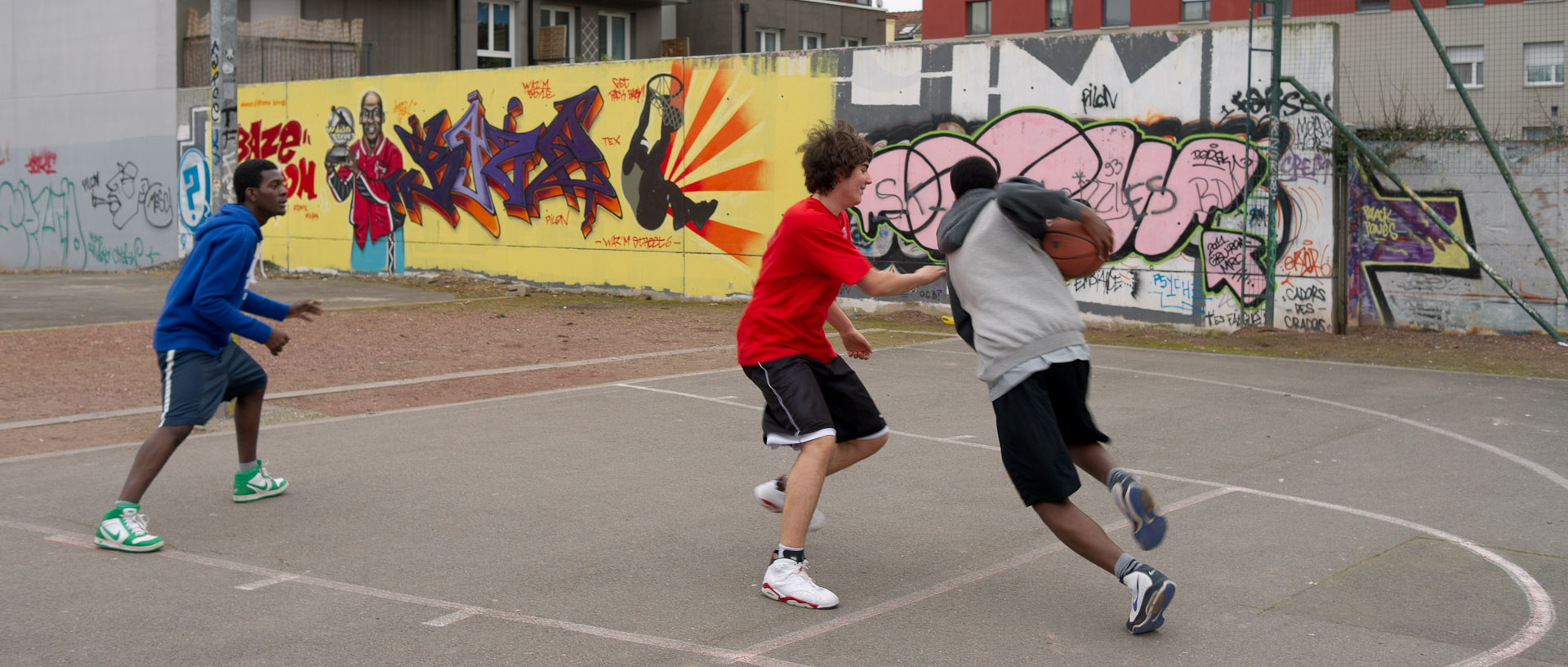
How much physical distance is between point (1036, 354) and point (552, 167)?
16.2 m

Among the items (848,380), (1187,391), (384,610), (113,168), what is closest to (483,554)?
(384,610)

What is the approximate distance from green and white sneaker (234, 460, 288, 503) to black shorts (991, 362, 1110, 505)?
3.83 meters

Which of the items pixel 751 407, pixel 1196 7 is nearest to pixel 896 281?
pixel 751 407

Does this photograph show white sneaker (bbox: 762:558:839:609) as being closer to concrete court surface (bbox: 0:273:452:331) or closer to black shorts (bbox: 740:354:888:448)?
black shorts (bbox: 740:354:888:448)

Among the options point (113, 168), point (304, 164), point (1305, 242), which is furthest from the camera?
point (113, 168)

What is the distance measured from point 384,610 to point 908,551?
7.17 ft

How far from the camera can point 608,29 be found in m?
36.8

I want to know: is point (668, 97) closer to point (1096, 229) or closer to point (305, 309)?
point (305, 309)

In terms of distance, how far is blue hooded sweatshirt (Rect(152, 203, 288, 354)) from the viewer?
589cm

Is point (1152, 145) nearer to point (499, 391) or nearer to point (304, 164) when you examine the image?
point (499, 391)

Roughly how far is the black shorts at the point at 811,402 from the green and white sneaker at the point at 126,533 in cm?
267

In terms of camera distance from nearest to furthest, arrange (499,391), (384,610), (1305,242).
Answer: (384,610)
(499,391)
(1305,242)

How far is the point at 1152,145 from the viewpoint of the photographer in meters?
15.0

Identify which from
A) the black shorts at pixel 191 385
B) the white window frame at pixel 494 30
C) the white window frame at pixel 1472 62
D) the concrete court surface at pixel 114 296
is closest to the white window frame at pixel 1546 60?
the white window frame at pixel 1472 62
